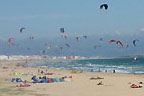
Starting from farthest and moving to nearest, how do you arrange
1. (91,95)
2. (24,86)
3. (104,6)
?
(24,86), (104,6), (91,95)

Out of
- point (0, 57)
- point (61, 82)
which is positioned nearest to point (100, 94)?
point (61, 82)

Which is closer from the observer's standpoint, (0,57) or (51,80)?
(51,80)

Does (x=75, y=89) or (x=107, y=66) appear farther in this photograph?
(x=107, y=66)

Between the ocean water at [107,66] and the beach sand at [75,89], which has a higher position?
the ocean water at [107,66]

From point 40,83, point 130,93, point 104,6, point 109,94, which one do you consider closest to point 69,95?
point 109,94

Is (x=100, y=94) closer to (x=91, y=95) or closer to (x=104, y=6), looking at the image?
(x=91, y=95)

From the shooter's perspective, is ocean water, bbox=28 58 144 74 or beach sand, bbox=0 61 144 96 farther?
ocean water, bbox=28 58 144 74

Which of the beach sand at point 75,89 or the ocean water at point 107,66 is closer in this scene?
the beach sand at point 75,89

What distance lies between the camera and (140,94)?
18031 millimetres

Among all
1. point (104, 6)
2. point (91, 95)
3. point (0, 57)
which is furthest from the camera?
point (0, 57)

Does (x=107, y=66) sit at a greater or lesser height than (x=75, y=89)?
greater

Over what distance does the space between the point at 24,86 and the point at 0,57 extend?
174 m

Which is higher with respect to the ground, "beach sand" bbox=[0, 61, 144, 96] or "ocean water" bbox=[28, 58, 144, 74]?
"ocean water" bbox=[28, 58, 144, 74]

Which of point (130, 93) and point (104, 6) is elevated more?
point (104, 6)
